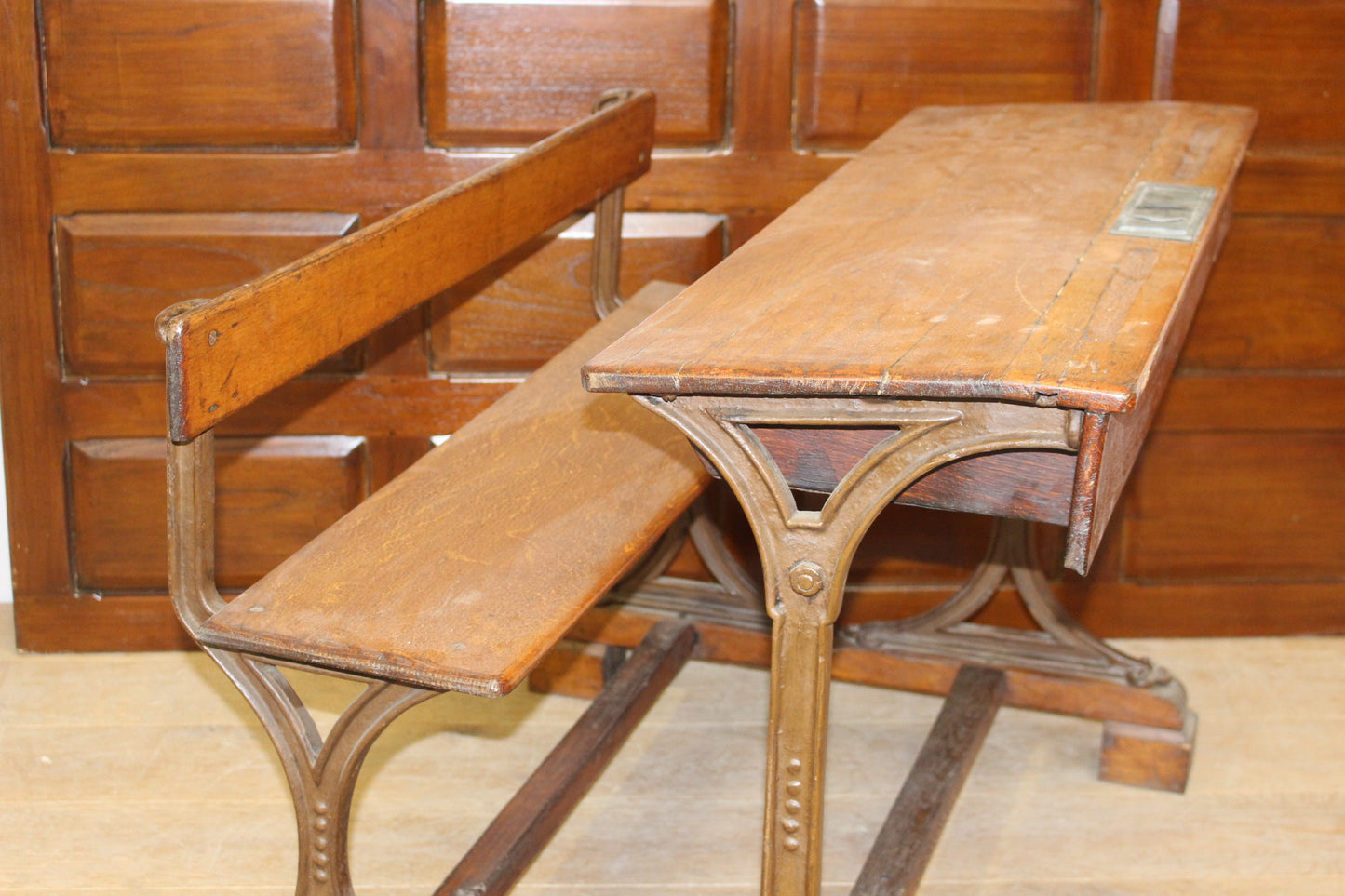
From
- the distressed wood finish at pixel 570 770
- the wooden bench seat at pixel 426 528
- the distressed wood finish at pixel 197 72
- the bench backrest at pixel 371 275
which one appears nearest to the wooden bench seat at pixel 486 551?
the wooden bench seat at pixel 426 528

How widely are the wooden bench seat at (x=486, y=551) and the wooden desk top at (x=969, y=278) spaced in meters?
0.31

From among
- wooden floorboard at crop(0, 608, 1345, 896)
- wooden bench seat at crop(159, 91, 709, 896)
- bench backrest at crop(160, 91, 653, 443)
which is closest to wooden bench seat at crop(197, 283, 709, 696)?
wooden bench seat at crop(159, 91, 709, 896)

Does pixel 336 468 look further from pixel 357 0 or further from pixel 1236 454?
pixel 1236 454

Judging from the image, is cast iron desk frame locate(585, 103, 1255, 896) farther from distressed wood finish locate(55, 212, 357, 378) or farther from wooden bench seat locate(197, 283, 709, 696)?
distressed wood finish locate(55, 212, 357, 378)

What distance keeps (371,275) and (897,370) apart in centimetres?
67

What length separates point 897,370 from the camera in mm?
1180

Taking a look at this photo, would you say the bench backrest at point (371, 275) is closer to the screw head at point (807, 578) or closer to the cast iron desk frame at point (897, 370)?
the cast iron desk frame at point (897, 370)

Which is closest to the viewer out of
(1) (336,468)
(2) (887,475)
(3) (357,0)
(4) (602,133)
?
(2) (887,475)

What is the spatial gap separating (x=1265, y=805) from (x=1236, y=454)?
0.76 m

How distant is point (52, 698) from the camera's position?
2447 millimetres

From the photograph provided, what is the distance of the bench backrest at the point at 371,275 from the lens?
4.26ft

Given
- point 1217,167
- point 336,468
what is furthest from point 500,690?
point 336,468

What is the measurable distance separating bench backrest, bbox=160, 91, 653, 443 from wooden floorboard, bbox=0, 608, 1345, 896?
0.86 metres

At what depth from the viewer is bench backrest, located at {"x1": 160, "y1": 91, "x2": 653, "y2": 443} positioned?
1.30 metres
